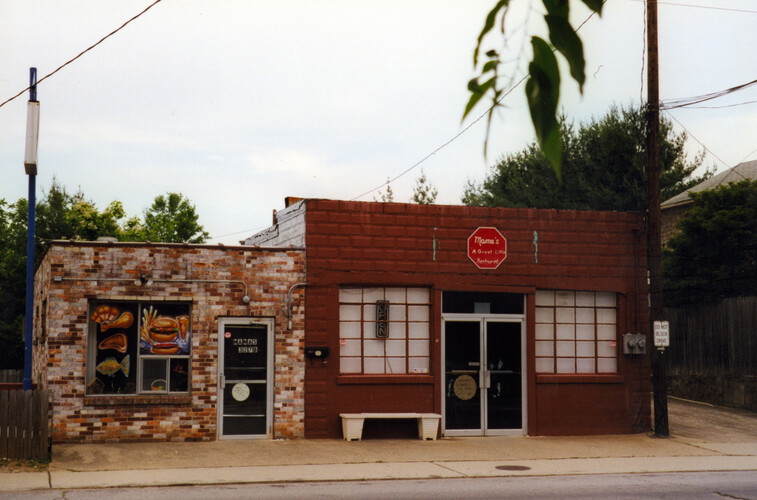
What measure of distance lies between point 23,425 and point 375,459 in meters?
5.24

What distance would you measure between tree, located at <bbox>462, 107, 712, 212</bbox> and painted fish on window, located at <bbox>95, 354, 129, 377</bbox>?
20096mm

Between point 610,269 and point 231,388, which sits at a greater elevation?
point 610,269

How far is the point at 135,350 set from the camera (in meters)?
15.7

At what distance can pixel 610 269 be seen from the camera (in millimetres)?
18094

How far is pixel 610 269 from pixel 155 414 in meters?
9.00

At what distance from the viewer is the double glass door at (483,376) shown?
17156 millimetres

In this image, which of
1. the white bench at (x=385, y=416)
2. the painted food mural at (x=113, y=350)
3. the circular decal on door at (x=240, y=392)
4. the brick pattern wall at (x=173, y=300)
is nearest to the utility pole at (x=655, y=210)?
the white bench at (x=385, y=416)

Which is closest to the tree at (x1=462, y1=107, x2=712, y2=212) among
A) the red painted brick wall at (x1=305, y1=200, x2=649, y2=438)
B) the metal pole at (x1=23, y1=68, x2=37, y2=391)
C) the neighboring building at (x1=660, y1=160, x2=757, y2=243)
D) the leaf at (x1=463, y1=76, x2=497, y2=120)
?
the neighboring building at (x1=660, y1=160, x2=757, y2=243)

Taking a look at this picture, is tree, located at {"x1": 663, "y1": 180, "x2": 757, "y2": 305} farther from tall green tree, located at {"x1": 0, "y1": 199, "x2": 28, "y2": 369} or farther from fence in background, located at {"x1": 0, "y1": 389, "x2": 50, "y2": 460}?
tall green tree, located at {"x1": 0, "y1": 199, "x2": 28, "y2": 369}

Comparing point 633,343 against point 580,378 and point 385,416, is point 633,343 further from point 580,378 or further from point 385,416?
point 385,416

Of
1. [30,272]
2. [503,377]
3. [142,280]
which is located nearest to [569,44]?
[30,272]

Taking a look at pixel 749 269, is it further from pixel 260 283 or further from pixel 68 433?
pixel 68 433

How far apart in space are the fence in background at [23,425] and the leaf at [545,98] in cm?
1284

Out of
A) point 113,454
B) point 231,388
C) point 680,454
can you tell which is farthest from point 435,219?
point 113,454
